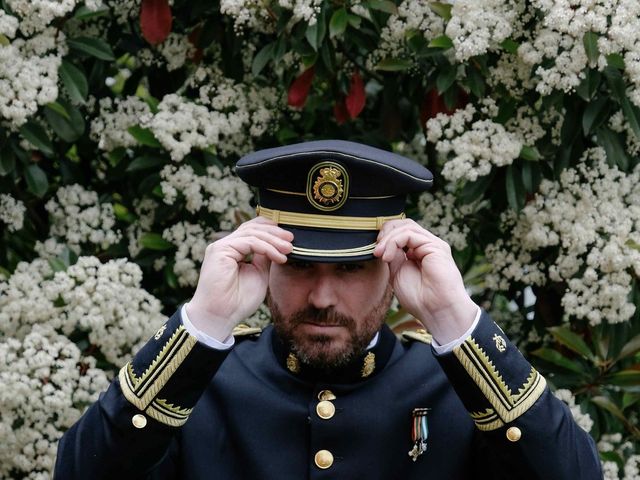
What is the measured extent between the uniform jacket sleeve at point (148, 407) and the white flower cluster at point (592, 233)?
1.37m

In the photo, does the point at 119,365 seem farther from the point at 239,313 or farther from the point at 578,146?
the point at 578,146

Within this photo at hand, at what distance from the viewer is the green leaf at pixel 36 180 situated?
3.64 meters

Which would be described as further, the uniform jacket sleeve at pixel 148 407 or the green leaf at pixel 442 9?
the green leaf at pixel 442 9

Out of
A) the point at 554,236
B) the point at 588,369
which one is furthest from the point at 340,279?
the point at 588,369

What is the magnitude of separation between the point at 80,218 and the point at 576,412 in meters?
1.70

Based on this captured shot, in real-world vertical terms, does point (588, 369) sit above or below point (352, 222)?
below

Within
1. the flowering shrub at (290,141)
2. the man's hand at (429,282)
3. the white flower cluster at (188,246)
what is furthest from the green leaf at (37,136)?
the man's hand at (429,282)

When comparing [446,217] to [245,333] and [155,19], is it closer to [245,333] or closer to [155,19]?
[245,333]

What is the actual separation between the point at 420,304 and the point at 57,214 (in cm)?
170

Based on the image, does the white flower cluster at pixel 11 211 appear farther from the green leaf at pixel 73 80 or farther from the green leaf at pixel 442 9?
the green leaf at pixel 442 9

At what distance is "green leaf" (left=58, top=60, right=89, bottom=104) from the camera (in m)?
3.55

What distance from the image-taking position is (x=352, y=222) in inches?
99.7

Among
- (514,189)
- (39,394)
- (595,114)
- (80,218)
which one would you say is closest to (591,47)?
(595,114)

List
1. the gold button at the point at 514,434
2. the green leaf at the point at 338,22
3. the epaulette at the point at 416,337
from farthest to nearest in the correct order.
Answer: the green leaf at the point at 338,22, the epaulette at the point at 416,337, the gold button at the point at 514,434
